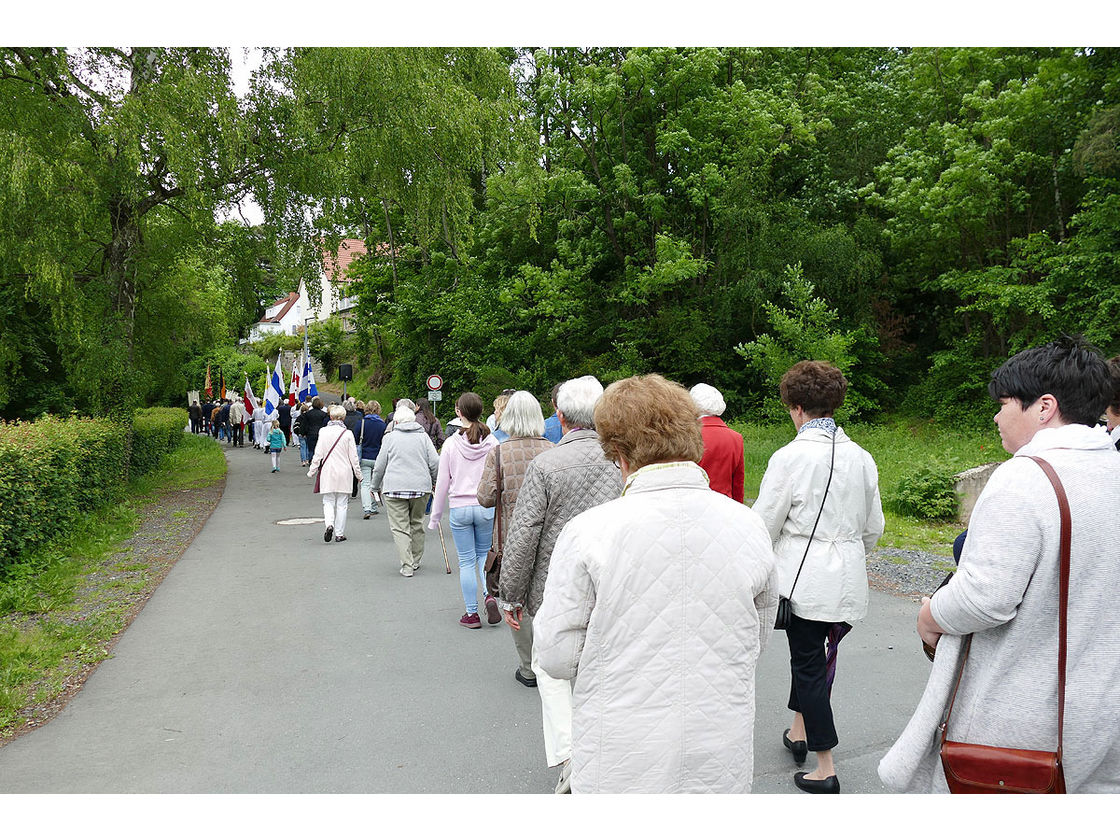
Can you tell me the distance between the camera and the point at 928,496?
1144 centimetres

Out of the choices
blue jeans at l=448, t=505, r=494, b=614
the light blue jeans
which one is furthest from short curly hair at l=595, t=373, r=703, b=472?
the light blue jeans

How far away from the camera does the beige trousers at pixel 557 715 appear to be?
3.87m

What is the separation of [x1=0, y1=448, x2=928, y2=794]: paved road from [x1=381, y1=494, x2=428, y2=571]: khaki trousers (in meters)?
0.38

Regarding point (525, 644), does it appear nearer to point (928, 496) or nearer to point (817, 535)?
point (817, 535)

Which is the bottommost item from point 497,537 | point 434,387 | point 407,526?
point 407,526

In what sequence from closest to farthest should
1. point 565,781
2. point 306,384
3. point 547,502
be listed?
point 565,781, point 547,502, point 306,384

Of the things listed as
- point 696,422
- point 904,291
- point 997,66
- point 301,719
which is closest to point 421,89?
point 301,719

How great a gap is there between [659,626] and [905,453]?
1706 centimetres

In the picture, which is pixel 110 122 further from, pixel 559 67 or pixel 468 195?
pixel 559 67

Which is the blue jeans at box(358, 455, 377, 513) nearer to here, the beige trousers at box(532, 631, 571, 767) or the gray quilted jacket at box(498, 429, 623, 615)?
the gray quilted jacket at box(498, 429, 623, 615)

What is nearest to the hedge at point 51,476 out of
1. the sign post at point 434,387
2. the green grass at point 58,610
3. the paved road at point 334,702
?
the green grass at point 58,610

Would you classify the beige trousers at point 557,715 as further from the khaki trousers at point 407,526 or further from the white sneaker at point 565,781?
the khaki trousers at point 407,526

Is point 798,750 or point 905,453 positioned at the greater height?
point 798,750

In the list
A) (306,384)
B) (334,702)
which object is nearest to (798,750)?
(334,702)
